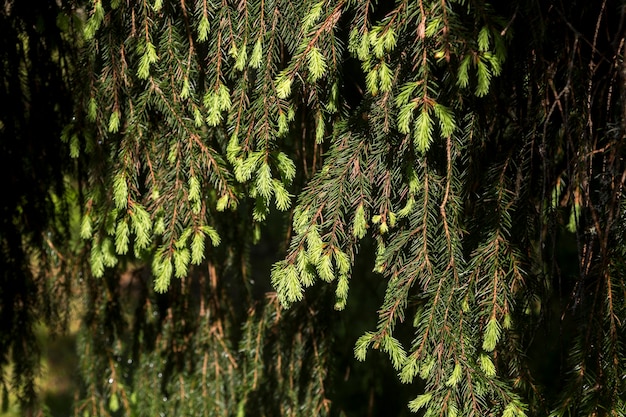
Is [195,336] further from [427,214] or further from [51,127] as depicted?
[427,214]

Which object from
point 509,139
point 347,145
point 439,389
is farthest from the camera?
point 509,139

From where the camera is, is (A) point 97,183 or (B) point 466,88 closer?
(B) point 466,88

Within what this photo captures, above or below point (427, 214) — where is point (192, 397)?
below

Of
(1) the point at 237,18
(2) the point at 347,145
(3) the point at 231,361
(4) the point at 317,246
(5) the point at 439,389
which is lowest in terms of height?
(5) the point at 439,389

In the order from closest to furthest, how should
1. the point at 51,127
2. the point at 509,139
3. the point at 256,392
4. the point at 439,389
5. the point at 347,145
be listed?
the point at 439,389 < the point at 347,145 < the point at 509,139 < the point at 51,127 < the point at 256,392

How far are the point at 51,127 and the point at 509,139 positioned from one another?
1563 mm

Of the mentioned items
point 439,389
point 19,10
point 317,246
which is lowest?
point 439,389

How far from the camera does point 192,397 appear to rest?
263cm

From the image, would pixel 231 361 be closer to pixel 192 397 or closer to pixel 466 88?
pixel 192 397


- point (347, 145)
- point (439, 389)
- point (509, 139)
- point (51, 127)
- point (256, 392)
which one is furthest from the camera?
point (256, 392)

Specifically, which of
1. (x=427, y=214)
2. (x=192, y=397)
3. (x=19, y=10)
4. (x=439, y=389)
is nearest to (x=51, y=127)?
(x=19, y=10)

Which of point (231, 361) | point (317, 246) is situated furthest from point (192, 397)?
point (317, 246)

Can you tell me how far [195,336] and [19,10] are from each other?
1337 millimetres

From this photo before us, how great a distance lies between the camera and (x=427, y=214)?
1.63 m
